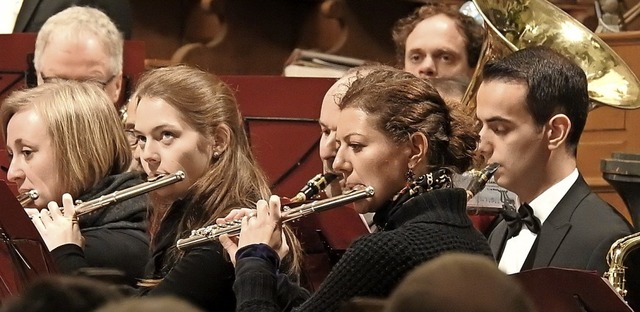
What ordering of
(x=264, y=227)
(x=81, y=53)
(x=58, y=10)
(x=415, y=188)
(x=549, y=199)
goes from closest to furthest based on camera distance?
(x=415, y=188)
(x=264, y=227)
(x=549, y=199)
(x=81, y=53)
(x=58, y=10)

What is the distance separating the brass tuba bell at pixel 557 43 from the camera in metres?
3.94

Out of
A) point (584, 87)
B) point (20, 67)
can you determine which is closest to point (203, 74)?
point (584, 87)

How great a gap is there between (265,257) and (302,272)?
366 mm

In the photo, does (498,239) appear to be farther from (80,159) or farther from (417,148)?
(80,159)

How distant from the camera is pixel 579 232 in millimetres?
3211

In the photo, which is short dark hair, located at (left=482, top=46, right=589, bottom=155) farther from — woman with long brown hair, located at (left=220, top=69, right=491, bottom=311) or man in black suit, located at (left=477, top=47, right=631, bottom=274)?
woman with long brown hair, located at (left=220, top=69, right=491, bottom=311)

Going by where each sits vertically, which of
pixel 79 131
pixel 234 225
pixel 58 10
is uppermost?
pixel 58 10

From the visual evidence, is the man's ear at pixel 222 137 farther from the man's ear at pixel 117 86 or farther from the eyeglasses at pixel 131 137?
the man's ear at pixel 117 86

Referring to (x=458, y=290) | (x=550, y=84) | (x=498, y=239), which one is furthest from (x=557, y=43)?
(x=458, y=290)

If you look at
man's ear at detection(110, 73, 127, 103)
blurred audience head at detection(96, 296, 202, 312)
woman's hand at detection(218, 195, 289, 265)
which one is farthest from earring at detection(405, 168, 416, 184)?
man's ear at detection(110, 73, 127, 103)

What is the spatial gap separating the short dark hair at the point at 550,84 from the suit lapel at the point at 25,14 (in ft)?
8.37

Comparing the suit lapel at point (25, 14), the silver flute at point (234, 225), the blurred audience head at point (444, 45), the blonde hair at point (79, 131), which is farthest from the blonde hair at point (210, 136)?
the suit lapel at point (25, 14)

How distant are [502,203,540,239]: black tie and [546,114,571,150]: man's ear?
0.60 ft

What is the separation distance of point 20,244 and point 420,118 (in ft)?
3.30
